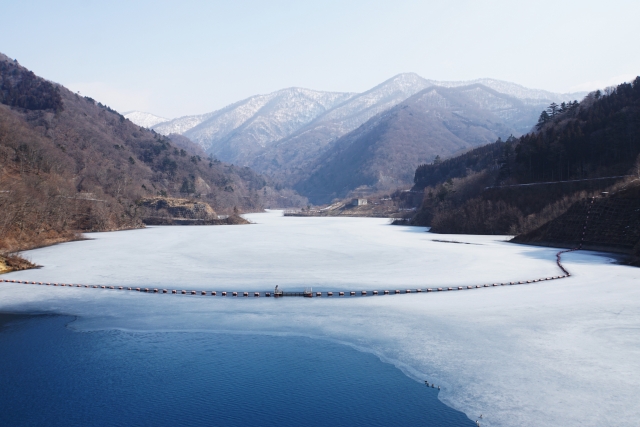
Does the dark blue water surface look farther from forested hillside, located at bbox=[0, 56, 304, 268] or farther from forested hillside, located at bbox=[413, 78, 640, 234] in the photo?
forested hillside, located at bbox=[413, 78, 640, 234]

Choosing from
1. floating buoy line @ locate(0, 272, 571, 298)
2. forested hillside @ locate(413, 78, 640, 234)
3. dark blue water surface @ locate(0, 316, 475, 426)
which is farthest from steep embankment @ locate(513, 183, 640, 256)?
dark blue water surface @ locate(0, 316, 475, 426)

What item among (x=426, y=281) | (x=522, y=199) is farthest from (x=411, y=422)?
(x=522, y=199)

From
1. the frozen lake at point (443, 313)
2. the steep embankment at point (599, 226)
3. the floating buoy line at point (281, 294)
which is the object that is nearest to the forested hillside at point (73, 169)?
the frozen lake at point (443, 313)

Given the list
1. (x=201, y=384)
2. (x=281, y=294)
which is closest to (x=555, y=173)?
(x=281, y=294)

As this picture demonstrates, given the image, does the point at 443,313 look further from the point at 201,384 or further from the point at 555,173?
the point at 555,173

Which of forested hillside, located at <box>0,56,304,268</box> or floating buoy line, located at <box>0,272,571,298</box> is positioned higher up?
forested hillside, located at <box>0,56,304,268</box>

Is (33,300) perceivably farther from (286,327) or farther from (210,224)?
(210,224)
